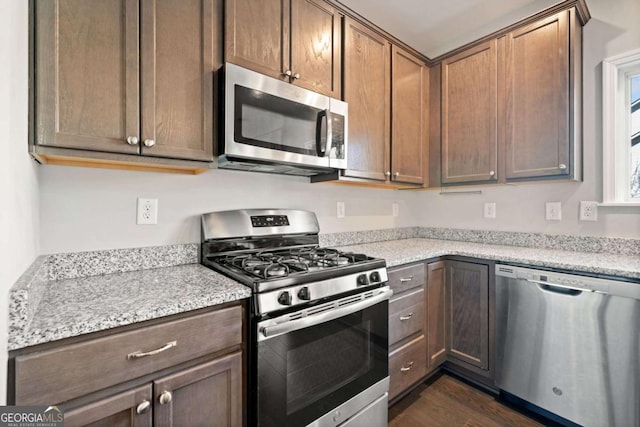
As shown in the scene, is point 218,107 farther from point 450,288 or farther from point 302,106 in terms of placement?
point 450,288

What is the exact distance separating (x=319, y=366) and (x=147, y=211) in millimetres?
1098

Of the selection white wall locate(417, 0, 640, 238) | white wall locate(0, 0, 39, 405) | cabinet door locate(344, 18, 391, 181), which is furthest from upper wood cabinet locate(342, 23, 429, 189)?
white wall locate(0, 0, 39, 405)

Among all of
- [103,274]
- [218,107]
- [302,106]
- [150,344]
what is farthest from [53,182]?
[302,106]

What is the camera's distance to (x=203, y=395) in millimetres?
1015

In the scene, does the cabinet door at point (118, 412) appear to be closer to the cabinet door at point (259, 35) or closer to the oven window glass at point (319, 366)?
the oven window glass at point (319, 366)

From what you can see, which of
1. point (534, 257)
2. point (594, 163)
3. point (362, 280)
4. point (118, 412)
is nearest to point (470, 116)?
point (594, 163)

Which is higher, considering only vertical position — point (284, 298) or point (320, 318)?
point (284, 298)

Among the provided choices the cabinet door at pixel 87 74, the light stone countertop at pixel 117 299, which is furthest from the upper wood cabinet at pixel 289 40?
the light stone countertop at pixel 117 299

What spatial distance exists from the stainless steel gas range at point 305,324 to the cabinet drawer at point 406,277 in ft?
0.55

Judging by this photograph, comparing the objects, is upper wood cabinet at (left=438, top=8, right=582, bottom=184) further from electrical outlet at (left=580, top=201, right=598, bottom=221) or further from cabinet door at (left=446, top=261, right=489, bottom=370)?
cabinet door at (left=446, top=261, right=489, bottom=370)

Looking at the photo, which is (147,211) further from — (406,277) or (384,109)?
(384,109)

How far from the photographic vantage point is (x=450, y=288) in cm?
208

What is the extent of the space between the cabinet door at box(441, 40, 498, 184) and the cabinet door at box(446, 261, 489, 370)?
0.73m

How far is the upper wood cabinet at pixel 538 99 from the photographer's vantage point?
73.2 inches
